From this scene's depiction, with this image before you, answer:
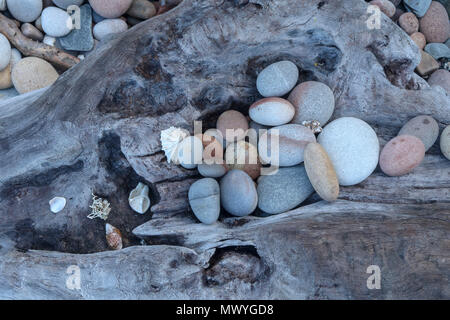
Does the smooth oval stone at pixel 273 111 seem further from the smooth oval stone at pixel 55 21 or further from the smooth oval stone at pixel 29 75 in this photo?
the smooth oval stone at pixel 55 21

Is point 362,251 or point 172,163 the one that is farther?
point 172,163

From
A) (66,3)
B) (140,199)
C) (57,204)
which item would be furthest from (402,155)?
(66,3)

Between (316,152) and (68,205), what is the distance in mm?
1289

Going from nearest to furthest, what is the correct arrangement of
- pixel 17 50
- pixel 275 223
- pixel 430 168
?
pixel 275 223 → pixel 430 168 → pixel 17 50

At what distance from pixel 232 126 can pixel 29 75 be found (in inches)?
71.2

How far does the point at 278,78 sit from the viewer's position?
207 centimetres

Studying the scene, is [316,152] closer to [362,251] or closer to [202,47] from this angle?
[362,251]

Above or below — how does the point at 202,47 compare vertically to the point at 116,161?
above

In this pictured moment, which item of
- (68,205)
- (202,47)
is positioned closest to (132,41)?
(202,47)

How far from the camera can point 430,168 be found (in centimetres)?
200

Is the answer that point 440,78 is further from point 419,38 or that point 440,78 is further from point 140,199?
point 140,199

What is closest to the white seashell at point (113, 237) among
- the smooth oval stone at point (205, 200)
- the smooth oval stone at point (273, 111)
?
the smooth oval stone at point (205, 200)
